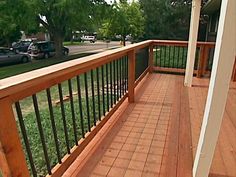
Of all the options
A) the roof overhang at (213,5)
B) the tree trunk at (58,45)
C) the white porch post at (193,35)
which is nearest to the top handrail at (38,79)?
the white porch post at (193,35)

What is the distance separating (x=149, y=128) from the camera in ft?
8.88

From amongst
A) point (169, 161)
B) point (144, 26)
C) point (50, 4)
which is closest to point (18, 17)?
point (50, 4)

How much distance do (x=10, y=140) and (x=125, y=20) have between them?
48.6ft

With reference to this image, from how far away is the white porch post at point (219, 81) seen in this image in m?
1.32

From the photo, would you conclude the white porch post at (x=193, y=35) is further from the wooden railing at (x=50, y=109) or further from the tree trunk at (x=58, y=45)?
the tree trunk at (x=58, y=45)

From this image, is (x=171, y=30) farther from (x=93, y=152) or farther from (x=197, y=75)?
(x=93, y=152)

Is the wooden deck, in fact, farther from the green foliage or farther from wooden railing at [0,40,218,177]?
the green foliage

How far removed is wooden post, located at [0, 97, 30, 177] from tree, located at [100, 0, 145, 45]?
14188 mm

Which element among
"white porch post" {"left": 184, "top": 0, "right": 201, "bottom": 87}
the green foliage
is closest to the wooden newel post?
"white porch post" {"left": 184, "top": 0, "right": 201, "bottom": 87}

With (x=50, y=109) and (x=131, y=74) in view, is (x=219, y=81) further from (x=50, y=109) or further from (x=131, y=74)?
(x=131, y=74)

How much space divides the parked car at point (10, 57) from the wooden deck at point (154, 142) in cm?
1143

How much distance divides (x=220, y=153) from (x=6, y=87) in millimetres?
2015

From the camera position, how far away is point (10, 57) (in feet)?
42.2

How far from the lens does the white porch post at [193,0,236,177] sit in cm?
132
